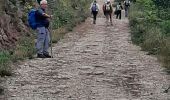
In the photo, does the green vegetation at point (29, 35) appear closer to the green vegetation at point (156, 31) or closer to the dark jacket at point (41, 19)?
the dark jacket at point (41, 19)

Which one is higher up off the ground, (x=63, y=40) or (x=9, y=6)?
(x=9, y=6)

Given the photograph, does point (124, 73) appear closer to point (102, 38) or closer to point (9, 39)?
point (9, 39)

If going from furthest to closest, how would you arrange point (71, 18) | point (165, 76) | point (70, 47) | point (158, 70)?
point (71, 18) → point (70, 47) → point (158, 70) → point (165, 76)

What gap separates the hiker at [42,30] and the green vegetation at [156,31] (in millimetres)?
3359

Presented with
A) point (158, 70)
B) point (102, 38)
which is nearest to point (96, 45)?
point (102, 38)

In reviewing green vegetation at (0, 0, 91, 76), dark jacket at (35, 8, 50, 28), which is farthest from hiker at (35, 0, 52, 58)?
green vegetation at (0, 0, 91, 76)

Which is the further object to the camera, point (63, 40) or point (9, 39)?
point (63, 40)

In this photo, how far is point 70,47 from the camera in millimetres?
18078

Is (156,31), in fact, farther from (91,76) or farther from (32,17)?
(91,76)

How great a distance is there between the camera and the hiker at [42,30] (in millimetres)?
14296

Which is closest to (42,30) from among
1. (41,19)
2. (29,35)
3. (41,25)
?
(41,25)

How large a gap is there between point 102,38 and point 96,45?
2771 mm

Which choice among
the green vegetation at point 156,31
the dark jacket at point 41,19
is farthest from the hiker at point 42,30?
the green vegetation at point 156,31

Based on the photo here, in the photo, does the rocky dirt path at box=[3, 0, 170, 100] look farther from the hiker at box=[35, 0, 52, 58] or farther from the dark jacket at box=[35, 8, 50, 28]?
the dark jacket at box=[35, 8, 50, 28]
